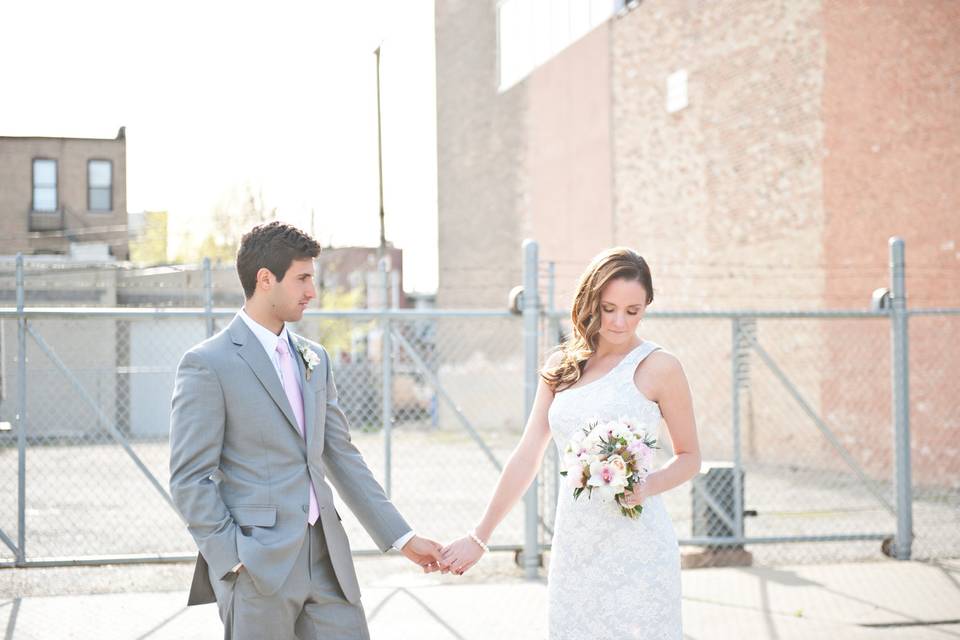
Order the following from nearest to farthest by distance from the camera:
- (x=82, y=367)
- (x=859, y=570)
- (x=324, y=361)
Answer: (x=324, y=361), (x=859, y=570), (x=82, y=367)

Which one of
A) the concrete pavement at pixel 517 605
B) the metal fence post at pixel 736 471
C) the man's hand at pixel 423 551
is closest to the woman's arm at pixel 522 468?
the man's hand at pixel 423 551

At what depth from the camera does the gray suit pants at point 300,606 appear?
3.32m

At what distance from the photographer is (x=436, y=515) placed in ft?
40.2

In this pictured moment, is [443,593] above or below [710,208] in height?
below

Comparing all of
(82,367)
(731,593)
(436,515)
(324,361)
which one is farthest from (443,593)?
(82,367)

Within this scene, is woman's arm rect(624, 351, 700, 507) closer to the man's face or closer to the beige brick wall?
the man's face

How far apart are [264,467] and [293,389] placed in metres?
0.31

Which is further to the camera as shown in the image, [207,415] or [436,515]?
[436,515]

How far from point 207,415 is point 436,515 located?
30.1 feet

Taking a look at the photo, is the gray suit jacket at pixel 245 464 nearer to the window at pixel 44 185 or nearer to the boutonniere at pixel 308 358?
the boutonniere at pixel 308 358

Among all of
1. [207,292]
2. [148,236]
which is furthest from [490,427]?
[207,292]

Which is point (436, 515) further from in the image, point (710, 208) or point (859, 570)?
point (710, 208)

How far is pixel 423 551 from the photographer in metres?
3.98

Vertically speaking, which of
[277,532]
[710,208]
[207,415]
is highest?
[710,208]
